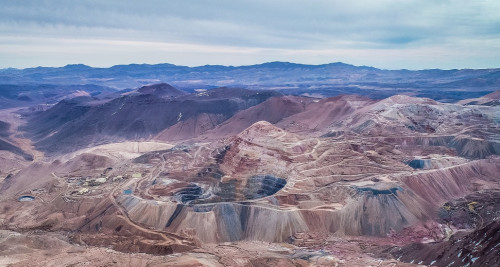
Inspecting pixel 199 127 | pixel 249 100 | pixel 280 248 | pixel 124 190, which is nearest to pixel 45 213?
pixel 124 190

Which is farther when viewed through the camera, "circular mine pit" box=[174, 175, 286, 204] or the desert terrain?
"circular mine pit" box=[174, 175, 286, 204]

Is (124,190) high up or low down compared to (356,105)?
down

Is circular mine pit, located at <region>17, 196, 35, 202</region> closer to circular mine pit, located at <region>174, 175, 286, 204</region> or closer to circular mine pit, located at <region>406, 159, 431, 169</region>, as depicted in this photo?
circular mine pit, located at <region>174, 175, 286, 204</region>

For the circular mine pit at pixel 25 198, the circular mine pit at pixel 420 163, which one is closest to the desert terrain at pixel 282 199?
the circular mine pit at pixel 420 163

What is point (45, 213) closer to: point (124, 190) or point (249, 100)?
point (124, 190)

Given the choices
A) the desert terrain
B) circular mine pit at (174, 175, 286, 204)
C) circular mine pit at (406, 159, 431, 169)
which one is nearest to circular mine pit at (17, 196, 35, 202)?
the desert terrain

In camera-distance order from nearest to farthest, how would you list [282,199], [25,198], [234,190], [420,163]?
[282,199]
[234,190]
[25,198]
[420,163]

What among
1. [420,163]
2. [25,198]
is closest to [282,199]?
[420,163]

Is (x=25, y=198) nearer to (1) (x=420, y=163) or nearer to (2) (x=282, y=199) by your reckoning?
(2) (x=282, y=199)

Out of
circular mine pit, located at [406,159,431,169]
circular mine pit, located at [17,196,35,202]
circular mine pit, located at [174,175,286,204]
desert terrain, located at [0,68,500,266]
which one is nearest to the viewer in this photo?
desert terrain, located at [0,68,500,266]

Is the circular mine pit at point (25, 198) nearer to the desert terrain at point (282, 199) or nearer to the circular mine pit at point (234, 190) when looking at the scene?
the desert terrain at point (282, 199)

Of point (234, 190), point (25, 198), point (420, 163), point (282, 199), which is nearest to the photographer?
point (282, 199)
